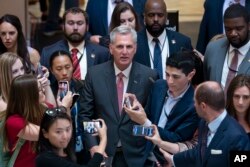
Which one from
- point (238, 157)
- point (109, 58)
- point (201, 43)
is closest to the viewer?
point (238, 157)

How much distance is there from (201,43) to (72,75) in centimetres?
197

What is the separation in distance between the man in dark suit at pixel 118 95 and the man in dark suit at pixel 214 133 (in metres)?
0.78

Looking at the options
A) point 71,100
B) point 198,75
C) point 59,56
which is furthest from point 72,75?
point 198,75

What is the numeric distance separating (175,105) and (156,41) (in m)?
1.50

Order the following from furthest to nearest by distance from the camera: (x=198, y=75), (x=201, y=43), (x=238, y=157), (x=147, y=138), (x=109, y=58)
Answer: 1. (x=201, y=43)
2. (x=109, y=58)
3. (x=198, y=75)
4. (x=147, y=138)
5. (x=238, y=157)

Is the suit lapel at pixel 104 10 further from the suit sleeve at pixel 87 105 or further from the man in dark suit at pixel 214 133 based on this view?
the man in dark suit at pixel 214 133

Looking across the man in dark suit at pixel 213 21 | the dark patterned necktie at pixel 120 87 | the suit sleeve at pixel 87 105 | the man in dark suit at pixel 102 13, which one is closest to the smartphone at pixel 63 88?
the suit sleeve at pixel 87 105

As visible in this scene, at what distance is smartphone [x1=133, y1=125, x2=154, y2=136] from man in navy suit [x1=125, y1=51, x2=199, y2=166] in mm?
167

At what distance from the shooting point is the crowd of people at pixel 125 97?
19.0ft

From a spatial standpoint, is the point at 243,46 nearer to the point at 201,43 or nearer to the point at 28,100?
the point at 201,43

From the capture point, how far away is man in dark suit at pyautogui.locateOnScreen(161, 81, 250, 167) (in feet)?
18.6

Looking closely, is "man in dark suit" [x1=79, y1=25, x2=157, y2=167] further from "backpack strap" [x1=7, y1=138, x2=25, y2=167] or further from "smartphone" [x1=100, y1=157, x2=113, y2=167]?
"backpack strap" [x1=7, y1=138, x2=25, y2=167]

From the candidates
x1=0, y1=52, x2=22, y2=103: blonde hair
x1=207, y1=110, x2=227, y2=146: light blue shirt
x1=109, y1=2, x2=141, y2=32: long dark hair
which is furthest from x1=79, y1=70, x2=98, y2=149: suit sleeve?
x1=109, y1=2, x2=141, y2=32: long dark hair

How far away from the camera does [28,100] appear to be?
593 cm
